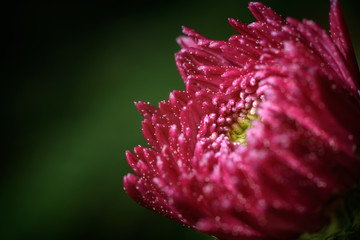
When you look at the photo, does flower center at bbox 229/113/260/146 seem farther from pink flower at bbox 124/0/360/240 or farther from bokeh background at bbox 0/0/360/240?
bokeh background at bbox 0/0/360/240

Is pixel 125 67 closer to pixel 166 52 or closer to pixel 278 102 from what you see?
pixel 166 52

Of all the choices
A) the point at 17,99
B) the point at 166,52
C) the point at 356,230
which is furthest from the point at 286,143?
the point at 17,99

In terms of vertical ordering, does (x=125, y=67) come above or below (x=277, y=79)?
above

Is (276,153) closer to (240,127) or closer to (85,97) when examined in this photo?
(240,127)

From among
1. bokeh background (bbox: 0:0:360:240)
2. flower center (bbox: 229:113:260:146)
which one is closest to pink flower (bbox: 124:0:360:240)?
flower center (bbox: 229:113:260:146)

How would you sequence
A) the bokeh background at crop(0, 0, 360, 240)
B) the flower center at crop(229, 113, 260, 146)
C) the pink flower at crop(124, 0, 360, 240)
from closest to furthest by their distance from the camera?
the pink flower at crop(124, 0, 360, 240) < the flower center at crop(229, 113, 260, 146) < the bokeh background at crop(0, 0, 360, 240)

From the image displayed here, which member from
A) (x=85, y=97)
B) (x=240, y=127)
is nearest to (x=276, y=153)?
(x=240, y=127)
